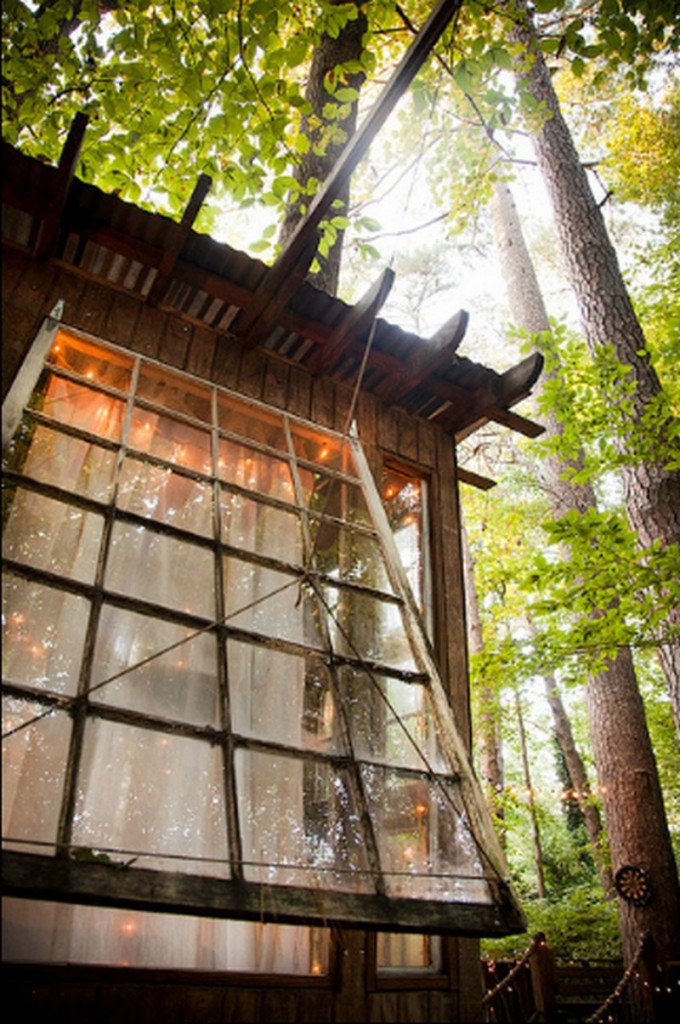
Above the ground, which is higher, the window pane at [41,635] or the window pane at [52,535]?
the window pane at [52,535]

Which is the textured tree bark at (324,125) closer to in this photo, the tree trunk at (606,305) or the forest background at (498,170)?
the forest background at (498,170)

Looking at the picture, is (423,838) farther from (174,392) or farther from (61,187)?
(61,187)

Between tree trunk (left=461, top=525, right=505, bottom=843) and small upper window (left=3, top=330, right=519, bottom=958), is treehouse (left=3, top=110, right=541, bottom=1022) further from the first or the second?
tree trunk (left=461, top=525, right=505, bottom=843)

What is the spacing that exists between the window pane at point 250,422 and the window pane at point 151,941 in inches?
104

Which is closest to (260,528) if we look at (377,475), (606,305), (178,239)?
(377,475)

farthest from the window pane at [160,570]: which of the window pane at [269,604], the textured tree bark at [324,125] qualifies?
the textured tree bark at [324,125]

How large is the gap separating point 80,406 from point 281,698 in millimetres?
1972

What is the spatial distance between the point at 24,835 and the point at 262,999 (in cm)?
159

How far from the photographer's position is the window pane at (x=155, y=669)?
268 cm

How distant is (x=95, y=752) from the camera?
245 centimetres

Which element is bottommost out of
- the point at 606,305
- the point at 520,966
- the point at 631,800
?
the point at 520,966

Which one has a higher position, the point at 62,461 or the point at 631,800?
the point at 62,461

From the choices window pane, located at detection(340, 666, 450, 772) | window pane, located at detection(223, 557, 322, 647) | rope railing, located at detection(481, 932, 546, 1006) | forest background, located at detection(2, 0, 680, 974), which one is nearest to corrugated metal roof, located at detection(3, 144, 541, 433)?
forest background, located at detection(2, 0, 680, 974)

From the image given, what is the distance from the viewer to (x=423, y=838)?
281 centimetres
